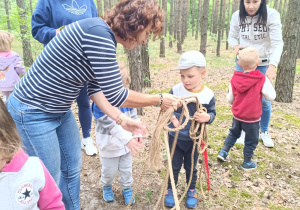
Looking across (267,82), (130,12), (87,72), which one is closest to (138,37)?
(130,12)

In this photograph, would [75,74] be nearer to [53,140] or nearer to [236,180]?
[53,140]

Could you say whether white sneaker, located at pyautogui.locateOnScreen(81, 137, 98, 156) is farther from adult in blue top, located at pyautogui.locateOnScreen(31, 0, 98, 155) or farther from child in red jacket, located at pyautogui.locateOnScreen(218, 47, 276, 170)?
child in red jacket, located at pyautogui.locateOnScreen(218, 47, 276, 170)

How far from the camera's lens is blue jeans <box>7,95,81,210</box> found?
1.61 meters

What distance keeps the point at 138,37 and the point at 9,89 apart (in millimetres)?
3890

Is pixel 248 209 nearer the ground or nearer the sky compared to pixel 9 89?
nearer the ground

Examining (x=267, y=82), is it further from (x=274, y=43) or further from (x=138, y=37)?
(x=138, y=37)

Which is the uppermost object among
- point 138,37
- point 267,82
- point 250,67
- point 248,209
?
point 138,37

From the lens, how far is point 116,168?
2.56 metres

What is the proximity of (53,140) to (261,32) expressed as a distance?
3.18 metres

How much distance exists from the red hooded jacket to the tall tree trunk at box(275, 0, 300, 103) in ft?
11.6

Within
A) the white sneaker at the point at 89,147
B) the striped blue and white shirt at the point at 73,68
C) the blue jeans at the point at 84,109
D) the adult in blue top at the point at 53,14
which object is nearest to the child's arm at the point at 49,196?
the striped blue and white shirt at the point at 73,68

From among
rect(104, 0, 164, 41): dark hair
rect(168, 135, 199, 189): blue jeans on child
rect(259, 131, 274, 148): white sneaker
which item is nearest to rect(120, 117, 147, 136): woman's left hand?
rect(104, 0, 164, 41): dark hair

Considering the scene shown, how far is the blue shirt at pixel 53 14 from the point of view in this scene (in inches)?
101

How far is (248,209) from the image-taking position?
2.72 meters
